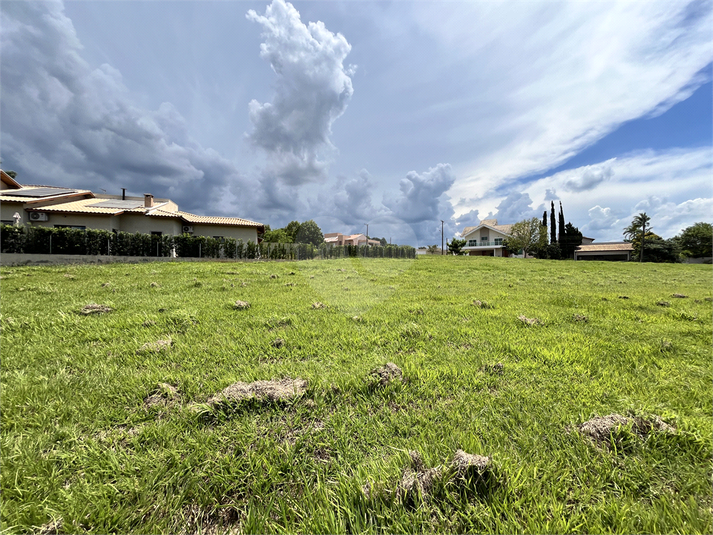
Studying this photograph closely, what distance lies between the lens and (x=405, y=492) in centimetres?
138

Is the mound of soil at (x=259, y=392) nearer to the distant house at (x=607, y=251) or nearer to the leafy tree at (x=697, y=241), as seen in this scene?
the leafy tree at (x=697, y=241)

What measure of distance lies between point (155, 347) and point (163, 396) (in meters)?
1.19

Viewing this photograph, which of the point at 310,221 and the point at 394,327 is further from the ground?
the point at 310,221

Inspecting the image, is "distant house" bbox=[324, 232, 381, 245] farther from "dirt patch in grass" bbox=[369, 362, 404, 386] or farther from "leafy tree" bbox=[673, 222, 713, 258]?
"dirt patch in grass" bbox=[369, 362, 404, 386]

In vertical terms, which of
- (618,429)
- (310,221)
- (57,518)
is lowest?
(57,518)

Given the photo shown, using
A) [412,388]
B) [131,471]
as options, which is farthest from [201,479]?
[412,388]

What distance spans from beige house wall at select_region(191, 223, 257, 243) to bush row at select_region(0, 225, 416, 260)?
5151mm

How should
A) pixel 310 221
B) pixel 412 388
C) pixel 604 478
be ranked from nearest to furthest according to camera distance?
pixel 604 478
pixel 412 388
pixel 310 221

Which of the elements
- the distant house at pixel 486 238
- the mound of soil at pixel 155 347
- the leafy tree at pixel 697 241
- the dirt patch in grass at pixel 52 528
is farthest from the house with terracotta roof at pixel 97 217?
the leafy tree at pixel 697 241

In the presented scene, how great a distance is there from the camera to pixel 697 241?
4644cm

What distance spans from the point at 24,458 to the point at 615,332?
666 centimetres

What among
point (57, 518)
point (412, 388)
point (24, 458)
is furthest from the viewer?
point (412, 388)

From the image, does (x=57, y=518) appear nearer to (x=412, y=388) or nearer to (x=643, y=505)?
(x=412, y=388)

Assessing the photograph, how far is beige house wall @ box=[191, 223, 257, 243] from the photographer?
2762cm
